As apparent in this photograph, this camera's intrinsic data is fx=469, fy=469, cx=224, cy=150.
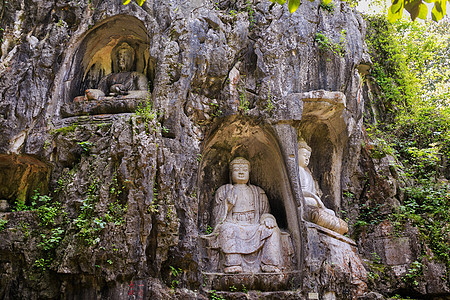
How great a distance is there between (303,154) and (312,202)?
1.15 metres

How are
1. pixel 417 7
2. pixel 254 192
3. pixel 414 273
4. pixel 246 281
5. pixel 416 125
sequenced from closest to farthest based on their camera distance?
pixel 417 7 < pixel 246 281 < pixel 414 273 < pixel 254 192 < pixel 416 125

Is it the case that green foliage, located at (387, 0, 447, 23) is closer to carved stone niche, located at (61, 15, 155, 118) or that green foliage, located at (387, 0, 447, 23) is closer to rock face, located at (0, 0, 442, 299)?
rock face, located at (0, 0, 442, 299)

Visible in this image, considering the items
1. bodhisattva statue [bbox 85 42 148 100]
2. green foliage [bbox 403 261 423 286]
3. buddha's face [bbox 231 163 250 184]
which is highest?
bodhisattva statue [bbox 85 42 148 100]

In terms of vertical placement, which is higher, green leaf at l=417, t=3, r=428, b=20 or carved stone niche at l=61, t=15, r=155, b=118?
carved stone niche at l=61, t=15, r=155, b=118

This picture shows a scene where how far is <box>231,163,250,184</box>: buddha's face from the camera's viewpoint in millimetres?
10094

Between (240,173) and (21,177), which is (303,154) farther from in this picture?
(21,177)

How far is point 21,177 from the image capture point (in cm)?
912

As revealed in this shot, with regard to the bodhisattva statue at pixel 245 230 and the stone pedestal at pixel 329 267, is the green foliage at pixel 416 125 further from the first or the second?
the bodhisattva statue at pixel 245 230

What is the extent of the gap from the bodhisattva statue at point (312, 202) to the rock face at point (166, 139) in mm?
299

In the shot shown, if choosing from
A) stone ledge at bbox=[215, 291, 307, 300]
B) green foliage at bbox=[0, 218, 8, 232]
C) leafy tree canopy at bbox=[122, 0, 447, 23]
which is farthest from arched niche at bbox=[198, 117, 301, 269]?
leafy tree canopy at bbox=[122, 0, 447, 23]

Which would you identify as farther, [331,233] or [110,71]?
[110,71]

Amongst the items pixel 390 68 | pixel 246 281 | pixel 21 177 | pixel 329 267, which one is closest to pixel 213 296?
pixel 246 281

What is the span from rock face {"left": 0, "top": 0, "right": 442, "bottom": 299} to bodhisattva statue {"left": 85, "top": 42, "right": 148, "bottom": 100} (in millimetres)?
204

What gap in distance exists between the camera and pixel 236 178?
33.1 feet
